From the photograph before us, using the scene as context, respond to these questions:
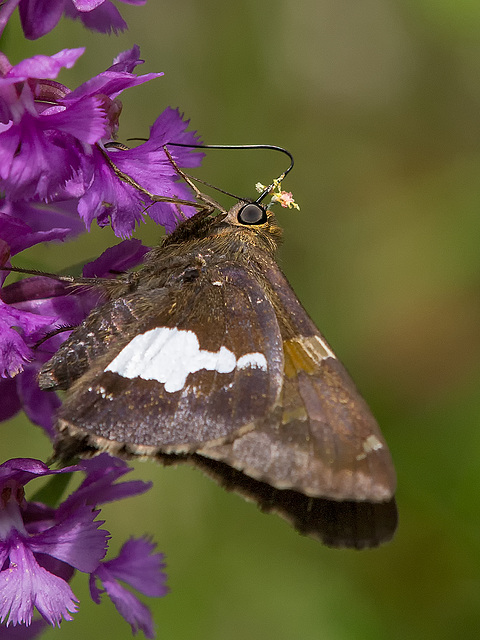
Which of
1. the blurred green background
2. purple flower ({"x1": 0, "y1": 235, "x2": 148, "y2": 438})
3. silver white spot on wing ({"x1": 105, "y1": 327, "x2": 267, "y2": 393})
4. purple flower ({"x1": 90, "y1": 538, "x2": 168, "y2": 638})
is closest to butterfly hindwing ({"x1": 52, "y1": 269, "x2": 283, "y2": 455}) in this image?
silver white spot on wing ({"x1": 105, "y1": 327, "x2": 267, "y2": 393})

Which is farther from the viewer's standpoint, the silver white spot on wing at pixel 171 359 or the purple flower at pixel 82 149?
the silver white spot on wing at pixel 171 359

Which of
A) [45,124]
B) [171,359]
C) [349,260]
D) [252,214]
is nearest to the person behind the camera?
[45,124]

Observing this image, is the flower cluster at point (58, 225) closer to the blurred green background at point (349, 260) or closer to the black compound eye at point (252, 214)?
the black compound eye at point (252, 214)

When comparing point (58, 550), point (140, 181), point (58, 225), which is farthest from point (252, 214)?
point (58, 550)

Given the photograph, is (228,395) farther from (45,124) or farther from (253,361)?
(45,124)

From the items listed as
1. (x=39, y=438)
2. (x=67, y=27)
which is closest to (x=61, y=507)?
(x=39, y=438)

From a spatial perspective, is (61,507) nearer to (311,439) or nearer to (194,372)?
(194,372)

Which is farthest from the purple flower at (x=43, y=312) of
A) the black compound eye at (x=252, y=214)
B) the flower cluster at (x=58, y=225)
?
the black compound eye at (x=252, y=214)
